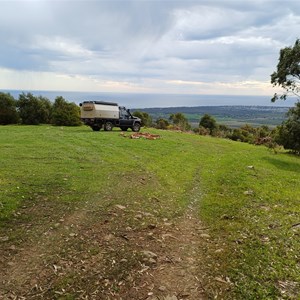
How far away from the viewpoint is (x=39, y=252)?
6.64 meters

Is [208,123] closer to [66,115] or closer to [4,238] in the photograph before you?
[66,115]

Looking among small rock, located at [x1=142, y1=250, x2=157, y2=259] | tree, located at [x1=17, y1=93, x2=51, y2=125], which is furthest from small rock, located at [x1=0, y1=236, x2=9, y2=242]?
tree, located at [x1=17, y1=93, x2=51, y2=125]

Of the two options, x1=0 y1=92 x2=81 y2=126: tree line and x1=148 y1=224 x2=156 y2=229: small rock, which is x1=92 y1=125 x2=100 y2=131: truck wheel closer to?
x1=0 y1=92 x2=81 y2=126: tree line

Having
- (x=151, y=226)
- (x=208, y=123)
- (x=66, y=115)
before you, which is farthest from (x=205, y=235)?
(x=208, y=123)

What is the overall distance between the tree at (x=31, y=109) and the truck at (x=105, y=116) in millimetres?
15112

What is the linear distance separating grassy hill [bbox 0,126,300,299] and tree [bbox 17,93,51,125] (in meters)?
31.3

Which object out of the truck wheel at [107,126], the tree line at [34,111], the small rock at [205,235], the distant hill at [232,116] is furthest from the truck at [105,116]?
the distant hill at [232,116]

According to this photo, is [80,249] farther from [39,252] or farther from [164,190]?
[164,190]

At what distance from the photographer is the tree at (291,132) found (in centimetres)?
2570

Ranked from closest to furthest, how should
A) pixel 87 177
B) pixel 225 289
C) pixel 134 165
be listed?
pixel 225 289 → pixel 87 177 → pixel 134 165

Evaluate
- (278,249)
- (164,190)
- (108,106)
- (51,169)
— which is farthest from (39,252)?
(108,106)

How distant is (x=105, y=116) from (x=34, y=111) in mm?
16908

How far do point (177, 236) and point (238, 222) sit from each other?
2010mm

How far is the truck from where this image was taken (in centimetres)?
3161
